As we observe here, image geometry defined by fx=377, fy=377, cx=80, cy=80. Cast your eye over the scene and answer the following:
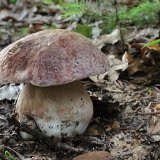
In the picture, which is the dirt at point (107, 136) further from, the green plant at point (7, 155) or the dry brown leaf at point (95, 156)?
the dry brown leaf at point (95, 156)

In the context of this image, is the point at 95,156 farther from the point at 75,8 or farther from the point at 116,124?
the point at 75,8

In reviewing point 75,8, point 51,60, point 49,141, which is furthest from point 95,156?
point 75,8

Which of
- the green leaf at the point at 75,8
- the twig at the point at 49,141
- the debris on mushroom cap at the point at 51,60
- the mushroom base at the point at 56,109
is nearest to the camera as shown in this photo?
the debris on mushroom cap at the point at 51,60

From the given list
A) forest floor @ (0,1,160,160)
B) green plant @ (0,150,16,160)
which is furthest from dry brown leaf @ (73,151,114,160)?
green plant @ (0,150,16,160)

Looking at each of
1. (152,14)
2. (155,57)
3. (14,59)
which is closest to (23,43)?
(14,59)

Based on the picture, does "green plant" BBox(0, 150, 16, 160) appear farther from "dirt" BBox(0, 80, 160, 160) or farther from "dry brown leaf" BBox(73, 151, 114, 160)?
"dry brown leaf" BBox(73, 151, 114, 160)

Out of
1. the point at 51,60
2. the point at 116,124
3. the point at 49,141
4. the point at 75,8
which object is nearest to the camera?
the point at 51,60

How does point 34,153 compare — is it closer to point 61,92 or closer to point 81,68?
point 61,92

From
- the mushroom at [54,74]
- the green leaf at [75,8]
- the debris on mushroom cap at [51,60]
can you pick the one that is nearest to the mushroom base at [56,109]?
the mushroom at [54,74]
